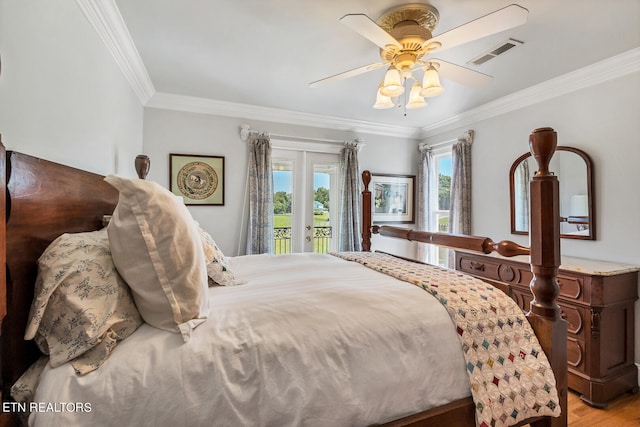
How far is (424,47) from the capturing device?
1694 millimetres

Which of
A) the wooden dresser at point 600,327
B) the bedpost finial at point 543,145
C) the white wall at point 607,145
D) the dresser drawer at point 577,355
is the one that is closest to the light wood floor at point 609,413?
the wooden dresser at point 600,327

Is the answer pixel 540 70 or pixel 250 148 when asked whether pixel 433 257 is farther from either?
pixel 250 148

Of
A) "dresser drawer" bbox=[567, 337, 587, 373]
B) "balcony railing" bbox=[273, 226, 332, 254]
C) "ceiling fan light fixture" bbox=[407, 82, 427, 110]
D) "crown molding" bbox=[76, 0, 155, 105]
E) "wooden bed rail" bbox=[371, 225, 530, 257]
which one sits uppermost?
"crown molding" bbox=[76, 0, 155, 105]

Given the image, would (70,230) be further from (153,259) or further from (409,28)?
(409,28)

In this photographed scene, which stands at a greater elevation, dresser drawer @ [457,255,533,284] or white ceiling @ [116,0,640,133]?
white ceiling @ [116,0,640,133]

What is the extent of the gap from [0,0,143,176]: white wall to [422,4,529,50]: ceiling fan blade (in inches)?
72.0

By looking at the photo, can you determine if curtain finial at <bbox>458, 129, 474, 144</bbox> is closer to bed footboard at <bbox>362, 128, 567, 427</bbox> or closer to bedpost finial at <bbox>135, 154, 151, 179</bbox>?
bed footboard at <bbox>362, 128, 567, 427</bbox>

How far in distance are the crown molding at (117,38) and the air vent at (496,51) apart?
2506mm

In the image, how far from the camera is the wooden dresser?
6.57ft

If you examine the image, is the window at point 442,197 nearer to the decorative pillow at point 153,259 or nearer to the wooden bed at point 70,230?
the wooden bed at point 70,230

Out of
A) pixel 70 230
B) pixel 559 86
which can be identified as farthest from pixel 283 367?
pixel 559 86

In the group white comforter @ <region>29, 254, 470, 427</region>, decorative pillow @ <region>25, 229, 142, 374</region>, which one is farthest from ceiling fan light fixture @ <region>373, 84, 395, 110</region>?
decorative pillow @ <region>25, 229, 142, 374</region>

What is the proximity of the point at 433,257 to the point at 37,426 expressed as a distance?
4103 millimetres

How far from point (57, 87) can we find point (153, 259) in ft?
3.55
